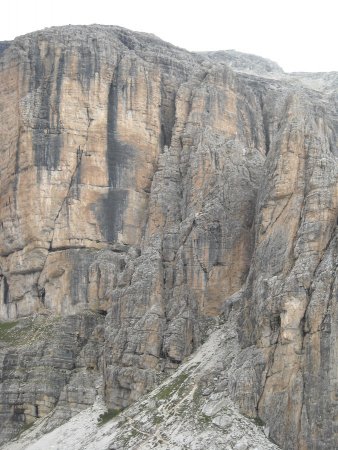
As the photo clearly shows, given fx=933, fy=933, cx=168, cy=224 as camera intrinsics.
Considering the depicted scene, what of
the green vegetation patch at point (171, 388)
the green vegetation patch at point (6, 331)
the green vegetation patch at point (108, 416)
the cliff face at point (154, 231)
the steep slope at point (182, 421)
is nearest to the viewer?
the steep slope at point (182, 421)

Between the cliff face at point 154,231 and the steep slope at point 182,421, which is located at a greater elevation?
the cliff face at point 154,231

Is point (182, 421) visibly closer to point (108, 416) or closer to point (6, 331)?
point (108, 416)

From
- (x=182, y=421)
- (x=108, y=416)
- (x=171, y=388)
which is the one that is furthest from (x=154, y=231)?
(x=182, y=421)

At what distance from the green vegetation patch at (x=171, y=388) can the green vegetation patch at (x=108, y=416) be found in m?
7.07

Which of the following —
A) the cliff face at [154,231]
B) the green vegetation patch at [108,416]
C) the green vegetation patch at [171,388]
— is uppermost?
the cliff face at [154,231]

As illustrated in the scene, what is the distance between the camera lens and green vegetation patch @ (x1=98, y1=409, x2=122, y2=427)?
101562mm

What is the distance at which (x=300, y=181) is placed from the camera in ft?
321

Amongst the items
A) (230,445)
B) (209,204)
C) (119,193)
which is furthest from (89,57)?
(230,445)

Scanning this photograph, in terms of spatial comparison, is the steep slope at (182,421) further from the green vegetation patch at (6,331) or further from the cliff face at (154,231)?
the green vegetation patch at (6,331)

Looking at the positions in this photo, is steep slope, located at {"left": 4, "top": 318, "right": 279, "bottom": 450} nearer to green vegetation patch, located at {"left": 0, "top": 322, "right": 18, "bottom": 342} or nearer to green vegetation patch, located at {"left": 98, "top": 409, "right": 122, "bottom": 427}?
green vegetation patch, located at {"left": 98, "top": 409, "right": 122, "bottom": 427}

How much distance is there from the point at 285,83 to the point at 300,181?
69.5 m

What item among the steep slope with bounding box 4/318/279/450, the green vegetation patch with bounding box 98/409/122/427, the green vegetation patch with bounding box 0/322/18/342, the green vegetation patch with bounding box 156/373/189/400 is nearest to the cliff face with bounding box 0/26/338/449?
the green vegetation patch with bounding box 0/322/18/342

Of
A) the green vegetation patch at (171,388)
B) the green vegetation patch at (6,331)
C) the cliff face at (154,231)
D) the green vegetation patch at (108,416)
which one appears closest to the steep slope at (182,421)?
the green vegetation patch at (171,388)

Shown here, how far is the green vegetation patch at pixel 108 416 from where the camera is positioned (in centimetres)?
10156
